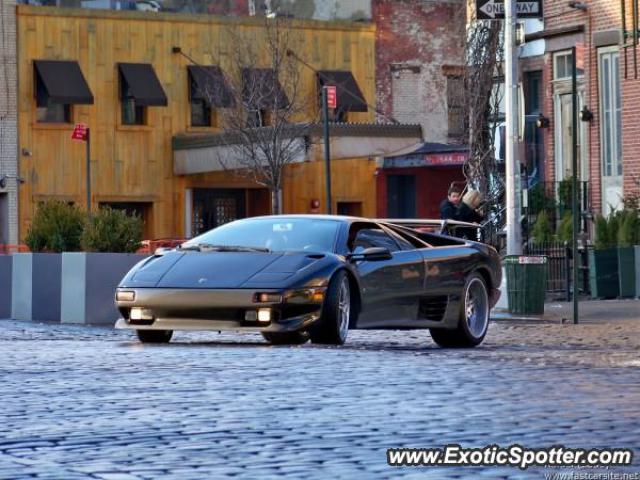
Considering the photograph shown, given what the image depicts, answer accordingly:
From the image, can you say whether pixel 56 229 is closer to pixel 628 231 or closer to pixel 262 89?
pixel 628 231

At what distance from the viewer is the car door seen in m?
16.9

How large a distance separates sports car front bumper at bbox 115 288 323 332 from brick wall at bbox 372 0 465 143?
150 ft

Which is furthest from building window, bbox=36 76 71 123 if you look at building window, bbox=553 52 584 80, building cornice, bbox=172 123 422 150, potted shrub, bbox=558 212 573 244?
potted shrub, bbox=558 212 573 244

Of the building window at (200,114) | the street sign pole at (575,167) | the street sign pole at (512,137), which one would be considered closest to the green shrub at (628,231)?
the street sign pole at (512,137)

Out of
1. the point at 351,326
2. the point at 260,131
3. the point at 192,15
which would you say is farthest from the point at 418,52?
the point at 351,326

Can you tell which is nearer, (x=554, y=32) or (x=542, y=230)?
(x=542, y=230)

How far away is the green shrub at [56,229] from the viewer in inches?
1035

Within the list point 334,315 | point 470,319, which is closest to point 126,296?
point 334,315

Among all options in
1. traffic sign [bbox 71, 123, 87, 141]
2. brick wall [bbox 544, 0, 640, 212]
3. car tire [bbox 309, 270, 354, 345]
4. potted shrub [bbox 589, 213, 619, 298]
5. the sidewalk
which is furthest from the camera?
traffic sign [bbox 71, 123, 87, 141]

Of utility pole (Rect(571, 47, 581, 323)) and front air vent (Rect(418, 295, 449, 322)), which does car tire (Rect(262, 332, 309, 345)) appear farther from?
utility pole (Rect(571, 47, 581, 323))

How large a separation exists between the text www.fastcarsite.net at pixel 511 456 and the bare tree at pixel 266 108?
133 ft

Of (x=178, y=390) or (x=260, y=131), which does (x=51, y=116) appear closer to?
(x=260, y=131)

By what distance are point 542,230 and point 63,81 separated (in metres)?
23.9

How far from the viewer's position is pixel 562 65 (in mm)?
33156
